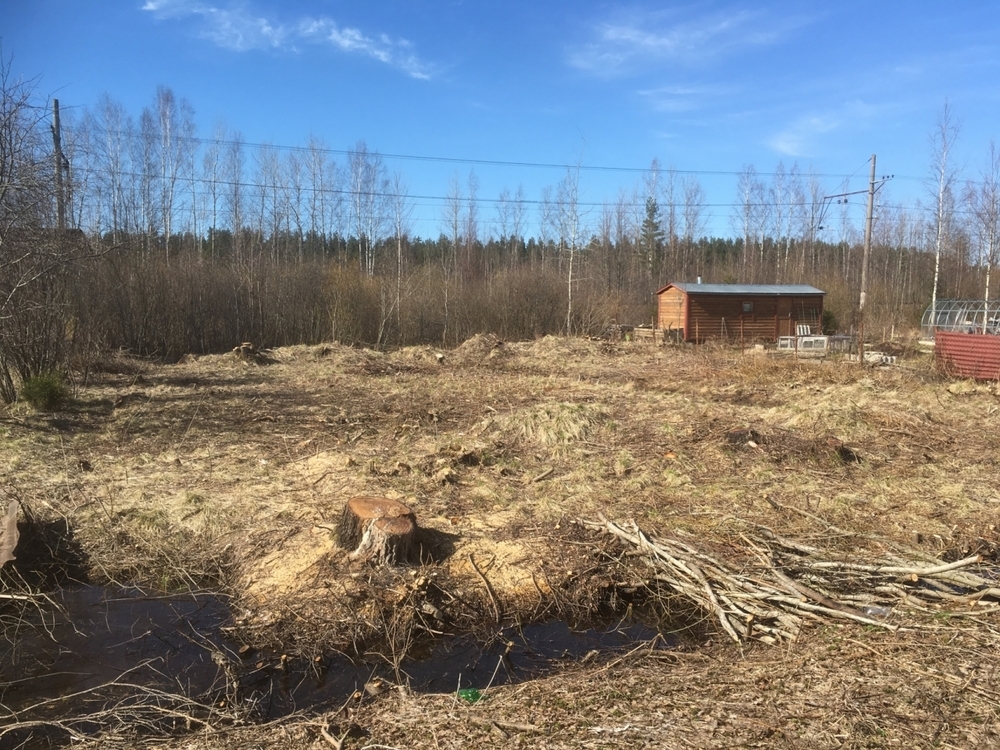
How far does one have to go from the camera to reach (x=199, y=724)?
4.06 metres

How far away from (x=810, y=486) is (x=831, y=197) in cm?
2294

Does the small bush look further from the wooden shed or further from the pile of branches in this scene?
the wooden shed

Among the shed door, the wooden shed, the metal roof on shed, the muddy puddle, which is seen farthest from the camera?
the shed door

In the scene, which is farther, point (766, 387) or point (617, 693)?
point (766, 387)

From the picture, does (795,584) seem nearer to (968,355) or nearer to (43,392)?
(43,392)

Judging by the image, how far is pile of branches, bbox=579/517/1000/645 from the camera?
4844mm

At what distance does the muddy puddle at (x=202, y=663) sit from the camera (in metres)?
4.33

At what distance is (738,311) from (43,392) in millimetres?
22433

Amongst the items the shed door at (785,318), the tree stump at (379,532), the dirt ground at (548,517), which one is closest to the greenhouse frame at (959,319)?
the shed door at (785,318)

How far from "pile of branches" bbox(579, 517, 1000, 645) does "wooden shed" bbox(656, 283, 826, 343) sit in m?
20.8

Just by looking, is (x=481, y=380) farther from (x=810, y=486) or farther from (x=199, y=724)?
(x=199, y=724)

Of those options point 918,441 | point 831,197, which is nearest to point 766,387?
point 918,441

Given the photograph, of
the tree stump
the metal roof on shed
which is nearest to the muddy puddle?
the tree stump

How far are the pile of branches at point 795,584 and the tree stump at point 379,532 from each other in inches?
72.4
